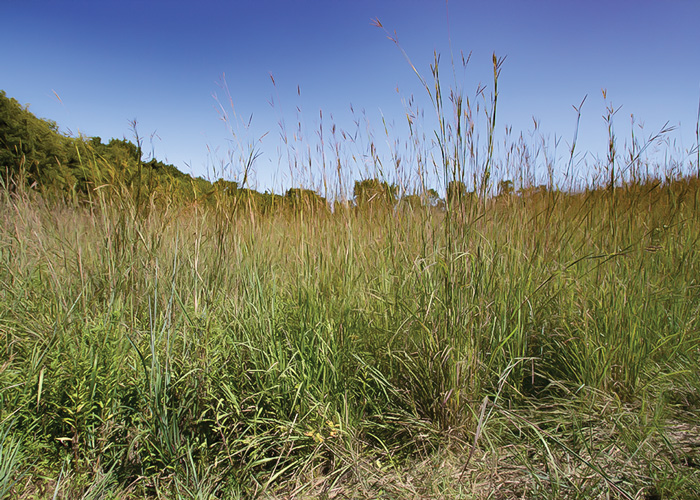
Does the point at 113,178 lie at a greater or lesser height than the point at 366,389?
greater

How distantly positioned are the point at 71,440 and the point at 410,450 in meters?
1.22

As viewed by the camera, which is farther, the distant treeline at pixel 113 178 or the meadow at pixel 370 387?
the distant treeline at pixel 113 178

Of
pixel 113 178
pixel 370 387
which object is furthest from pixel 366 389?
pixel 113 178

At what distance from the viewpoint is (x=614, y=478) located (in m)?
1.01

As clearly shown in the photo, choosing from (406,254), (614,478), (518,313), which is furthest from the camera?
(406,254)

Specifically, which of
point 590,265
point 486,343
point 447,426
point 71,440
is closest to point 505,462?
point 447,426

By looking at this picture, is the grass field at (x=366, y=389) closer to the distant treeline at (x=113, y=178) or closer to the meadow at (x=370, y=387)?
the meadow at (x=370, y=387)

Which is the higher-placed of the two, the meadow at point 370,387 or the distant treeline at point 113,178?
the distant treeline at point 113,178

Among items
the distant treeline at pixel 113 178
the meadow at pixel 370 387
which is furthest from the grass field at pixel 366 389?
the distant treeline at pixel 113 178

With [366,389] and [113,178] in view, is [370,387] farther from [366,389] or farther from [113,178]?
[113,178]

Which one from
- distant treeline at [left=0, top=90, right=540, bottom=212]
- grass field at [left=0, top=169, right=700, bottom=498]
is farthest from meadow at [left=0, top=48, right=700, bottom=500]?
distant treeline at [left=0, top=90, right=540, bottom=212]

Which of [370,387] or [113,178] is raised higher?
[113,178]

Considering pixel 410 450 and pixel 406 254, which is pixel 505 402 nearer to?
pixel 410 450

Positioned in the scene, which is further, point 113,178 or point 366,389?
point 113,178
